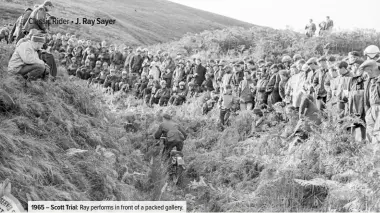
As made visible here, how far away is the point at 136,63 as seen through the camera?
19.6 metres

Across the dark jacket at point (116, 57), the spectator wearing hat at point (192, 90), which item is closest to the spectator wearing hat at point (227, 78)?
the spectator wearing hat at point (192, 90)

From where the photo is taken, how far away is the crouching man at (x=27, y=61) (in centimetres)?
873

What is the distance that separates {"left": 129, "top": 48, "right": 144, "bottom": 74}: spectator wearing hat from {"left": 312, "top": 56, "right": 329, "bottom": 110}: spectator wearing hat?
1050 cm

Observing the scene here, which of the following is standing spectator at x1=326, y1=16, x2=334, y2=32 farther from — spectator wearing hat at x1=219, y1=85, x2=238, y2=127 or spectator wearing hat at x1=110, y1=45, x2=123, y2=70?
spectator wearing hat at x1=219, y1=85, x2=238, y2=127

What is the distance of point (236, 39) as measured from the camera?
26.2m

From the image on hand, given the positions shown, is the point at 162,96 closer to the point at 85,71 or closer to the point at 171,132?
A: the point at 85,71

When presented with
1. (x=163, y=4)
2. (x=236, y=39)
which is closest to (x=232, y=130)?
(x=236, y=39)

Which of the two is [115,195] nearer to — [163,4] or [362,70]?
[362,70]

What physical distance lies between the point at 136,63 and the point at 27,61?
1095 cm

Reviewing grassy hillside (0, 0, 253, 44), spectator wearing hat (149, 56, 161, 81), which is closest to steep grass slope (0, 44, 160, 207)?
spectator wearing hat (149, 56, 161, 81)

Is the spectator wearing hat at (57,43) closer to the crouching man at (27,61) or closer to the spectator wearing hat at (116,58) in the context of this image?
the spectator wearing hat at (116,58)

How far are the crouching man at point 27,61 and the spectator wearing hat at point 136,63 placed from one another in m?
10.6

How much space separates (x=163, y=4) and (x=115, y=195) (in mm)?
66561

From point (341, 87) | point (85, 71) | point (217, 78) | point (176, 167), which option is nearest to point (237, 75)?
point (217, 78)
